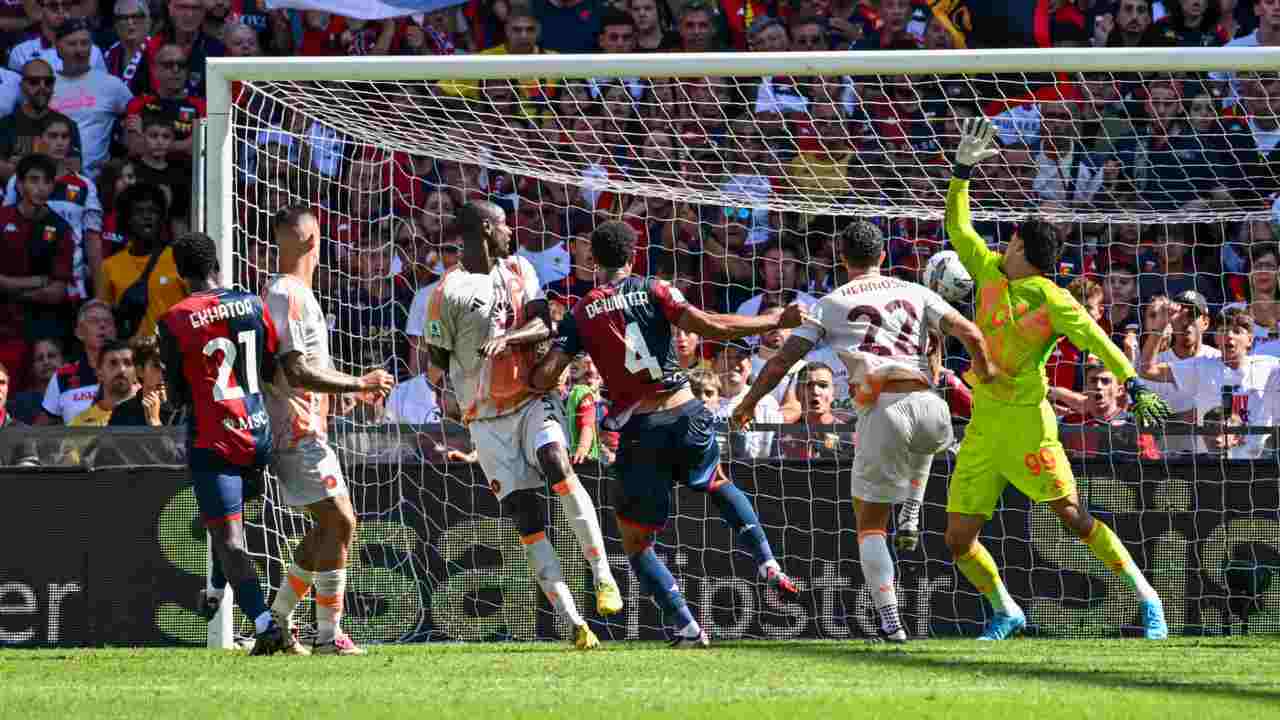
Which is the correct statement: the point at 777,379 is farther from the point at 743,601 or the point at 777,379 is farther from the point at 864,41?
the point at 864,41

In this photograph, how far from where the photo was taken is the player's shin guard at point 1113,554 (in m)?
9.70

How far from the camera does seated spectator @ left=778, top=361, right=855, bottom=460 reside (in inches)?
433

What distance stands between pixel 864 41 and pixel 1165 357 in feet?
15.2

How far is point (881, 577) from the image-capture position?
927cm

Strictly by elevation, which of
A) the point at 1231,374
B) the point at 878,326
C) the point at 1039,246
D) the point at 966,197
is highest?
the point at 966,197

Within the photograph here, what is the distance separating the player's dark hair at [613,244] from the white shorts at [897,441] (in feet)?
4.87

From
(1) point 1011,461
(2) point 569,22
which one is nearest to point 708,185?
(2) point 569,22

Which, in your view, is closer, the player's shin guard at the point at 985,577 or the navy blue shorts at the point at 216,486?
the navy blue shorts at the point at 216,486

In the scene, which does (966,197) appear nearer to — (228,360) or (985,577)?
(985,577)

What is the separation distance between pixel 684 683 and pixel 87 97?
10.5 meters

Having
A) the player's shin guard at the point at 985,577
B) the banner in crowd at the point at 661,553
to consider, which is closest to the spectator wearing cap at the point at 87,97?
the banner in crowd at the point at 661,553

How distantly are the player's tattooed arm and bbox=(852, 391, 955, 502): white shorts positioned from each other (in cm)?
244

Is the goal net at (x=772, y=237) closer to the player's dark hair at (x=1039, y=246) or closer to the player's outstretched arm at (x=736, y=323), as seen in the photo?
the player's dark hair at (x=1039, y=246)

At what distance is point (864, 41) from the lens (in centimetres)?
1555
